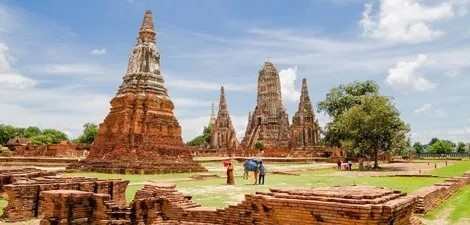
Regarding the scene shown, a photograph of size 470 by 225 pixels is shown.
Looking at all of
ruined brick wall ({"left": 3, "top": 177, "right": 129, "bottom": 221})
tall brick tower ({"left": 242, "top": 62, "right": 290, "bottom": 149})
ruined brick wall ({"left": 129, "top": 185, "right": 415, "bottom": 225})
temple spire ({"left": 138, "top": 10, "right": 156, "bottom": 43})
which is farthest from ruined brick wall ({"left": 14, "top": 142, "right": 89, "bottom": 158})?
tall brick tower ({"left": 242, "top": 62, "right": 290, "bottom": 149})

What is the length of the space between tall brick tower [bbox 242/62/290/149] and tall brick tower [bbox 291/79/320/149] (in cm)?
536

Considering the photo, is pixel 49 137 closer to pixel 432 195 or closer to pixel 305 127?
pixel 305 127

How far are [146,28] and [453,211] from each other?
23169 millimetres

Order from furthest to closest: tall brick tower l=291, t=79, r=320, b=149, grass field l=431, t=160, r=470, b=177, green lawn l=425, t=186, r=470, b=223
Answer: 1. tall brick tower l=291, t=79, r=320, b=149
2. grass field l=431, t=160, r=470, b=177
3. green lawn l=425, t=186, r=470, b=223

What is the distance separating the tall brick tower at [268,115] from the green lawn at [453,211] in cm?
6798

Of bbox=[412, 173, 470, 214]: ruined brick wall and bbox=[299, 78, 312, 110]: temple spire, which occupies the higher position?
bbox=[299, 78, 312, 110]: temple spire

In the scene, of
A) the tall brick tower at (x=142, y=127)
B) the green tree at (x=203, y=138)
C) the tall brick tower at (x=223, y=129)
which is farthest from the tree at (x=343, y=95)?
the green tree at (x=203, y=138)

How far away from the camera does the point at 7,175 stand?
13.3 m

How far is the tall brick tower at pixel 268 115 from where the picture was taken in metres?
83.4

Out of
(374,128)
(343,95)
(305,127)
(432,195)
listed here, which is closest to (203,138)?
(305,127)

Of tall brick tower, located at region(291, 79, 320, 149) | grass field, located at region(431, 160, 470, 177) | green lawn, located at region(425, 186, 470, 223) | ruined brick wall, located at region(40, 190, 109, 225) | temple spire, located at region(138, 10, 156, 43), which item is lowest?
green lawn, located at region(425, 186, 470, 223)

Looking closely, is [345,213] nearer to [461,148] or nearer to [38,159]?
[38,159]

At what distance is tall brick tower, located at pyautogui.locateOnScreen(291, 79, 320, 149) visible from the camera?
75119mm

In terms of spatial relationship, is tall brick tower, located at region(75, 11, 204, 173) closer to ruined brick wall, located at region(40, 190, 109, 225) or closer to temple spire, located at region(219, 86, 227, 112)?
ruined brick wall, located at region(40, 190, 109, 225)
